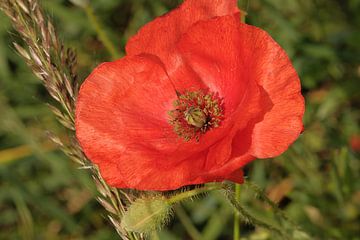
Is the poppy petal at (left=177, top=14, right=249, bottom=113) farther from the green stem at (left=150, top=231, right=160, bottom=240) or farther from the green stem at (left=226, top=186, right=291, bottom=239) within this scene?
the green stem at (left=150, top=231, right=160, bottom=240)

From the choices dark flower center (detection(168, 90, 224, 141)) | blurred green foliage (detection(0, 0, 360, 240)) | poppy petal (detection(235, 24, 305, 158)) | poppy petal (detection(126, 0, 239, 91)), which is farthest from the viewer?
blurred green foliage (detection(0, 0, 360, 240))

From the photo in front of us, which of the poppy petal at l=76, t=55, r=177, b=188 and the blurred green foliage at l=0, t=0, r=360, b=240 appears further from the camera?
the blurred green foliage at l=0, t=0, r=360, b=240

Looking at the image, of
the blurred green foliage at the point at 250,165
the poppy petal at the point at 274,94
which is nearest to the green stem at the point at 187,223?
the blurred green foliage at the point at 250,165

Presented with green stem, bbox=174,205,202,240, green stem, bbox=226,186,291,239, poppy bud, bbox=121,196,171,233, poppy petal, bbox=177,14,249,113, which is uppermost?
poppy petal, bbox=177,14,249,113

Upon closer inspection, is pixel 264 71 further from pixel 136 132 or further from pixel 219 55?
pixel 136 132

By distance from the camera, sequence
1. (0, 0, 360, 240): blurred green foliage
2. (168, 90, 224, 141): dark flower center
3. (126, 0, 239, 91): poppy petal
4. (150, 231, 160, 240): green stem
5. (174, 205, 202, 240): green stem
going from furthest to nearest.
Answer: (174, 205, 202, 240): green stem, (0, 0, 360, 240): blurred green foliage, (168, 90, 224, 141): dark flower center, (126, 0, 239, 91): poppy petal, (150, 231, 160, 240): green stem

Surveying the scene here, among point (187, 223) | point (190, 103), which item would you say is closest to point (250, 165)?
point (187, 223)

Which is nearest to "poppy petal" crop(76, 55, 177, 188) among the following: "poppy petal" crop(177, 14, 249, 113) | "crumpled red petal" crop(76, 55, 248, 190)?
"crumpled red petal" crop(76, 55, 248, 190)
